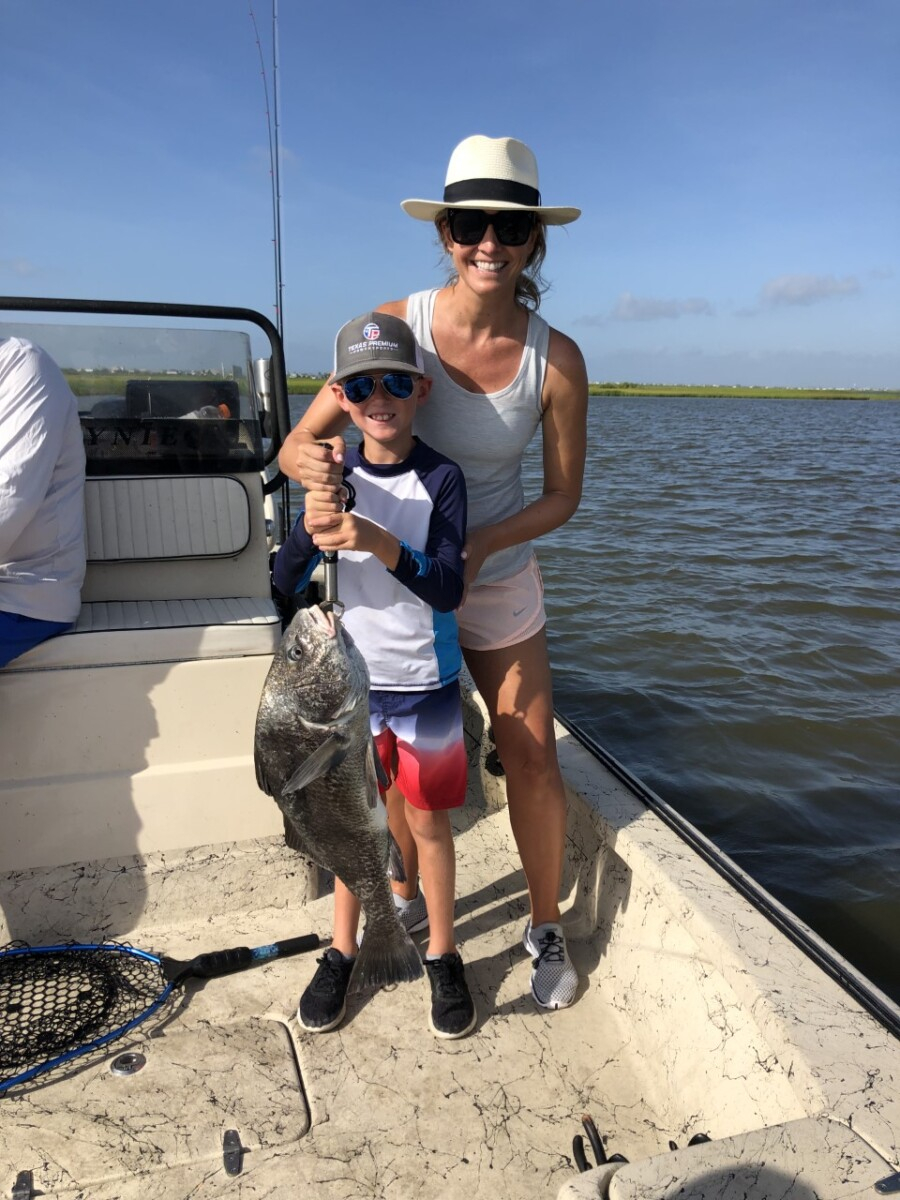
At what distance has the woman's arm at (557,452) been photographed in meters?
2.86

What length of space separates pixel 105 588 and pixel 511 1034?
7.95 ft

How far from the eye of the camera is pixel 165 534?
3824mm

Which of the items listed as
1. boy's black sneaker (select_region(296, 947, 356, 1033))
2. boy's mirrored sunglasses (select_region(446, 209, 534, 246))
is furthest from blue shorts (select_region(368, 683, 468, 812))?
boy's mirrored sunglasses (select_region(446, 209, 534, 246))

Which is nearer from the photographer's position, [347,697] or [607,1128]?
[347,697]

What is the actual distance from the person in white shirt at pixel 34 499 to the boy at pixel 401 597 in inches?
41.4

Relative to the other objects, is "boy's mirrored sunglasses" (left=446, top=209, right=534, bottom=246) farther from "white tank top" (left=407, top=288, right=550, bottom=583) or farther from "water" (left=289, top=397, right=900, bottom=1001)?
"water" (left=289, top=397, right=900, bottom=1001)

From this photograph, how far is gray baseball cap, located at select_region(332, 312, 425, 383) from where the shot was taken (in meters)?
2.51

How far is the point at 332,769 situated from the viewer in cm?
238

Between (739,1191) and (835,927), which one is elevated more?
(739,1191)

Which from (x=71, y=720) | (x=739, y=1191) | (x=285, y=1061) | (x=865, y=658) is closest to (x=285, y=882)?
(x=285, y=1061)

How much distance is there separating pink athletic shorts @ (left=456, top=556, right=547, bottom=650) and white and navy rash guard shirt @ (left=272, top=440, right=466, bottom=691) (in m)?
0.27

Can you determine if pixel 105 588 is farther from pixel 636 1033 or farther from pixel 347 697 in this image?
pixel 636 1033

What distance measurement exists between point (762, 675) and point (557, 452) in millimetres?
5596

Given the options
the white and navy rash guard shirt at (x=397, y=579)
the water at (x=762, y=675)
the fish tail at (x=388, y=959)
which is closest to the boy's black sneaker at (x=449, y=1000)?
the fish tail at (x=388, y=959)
